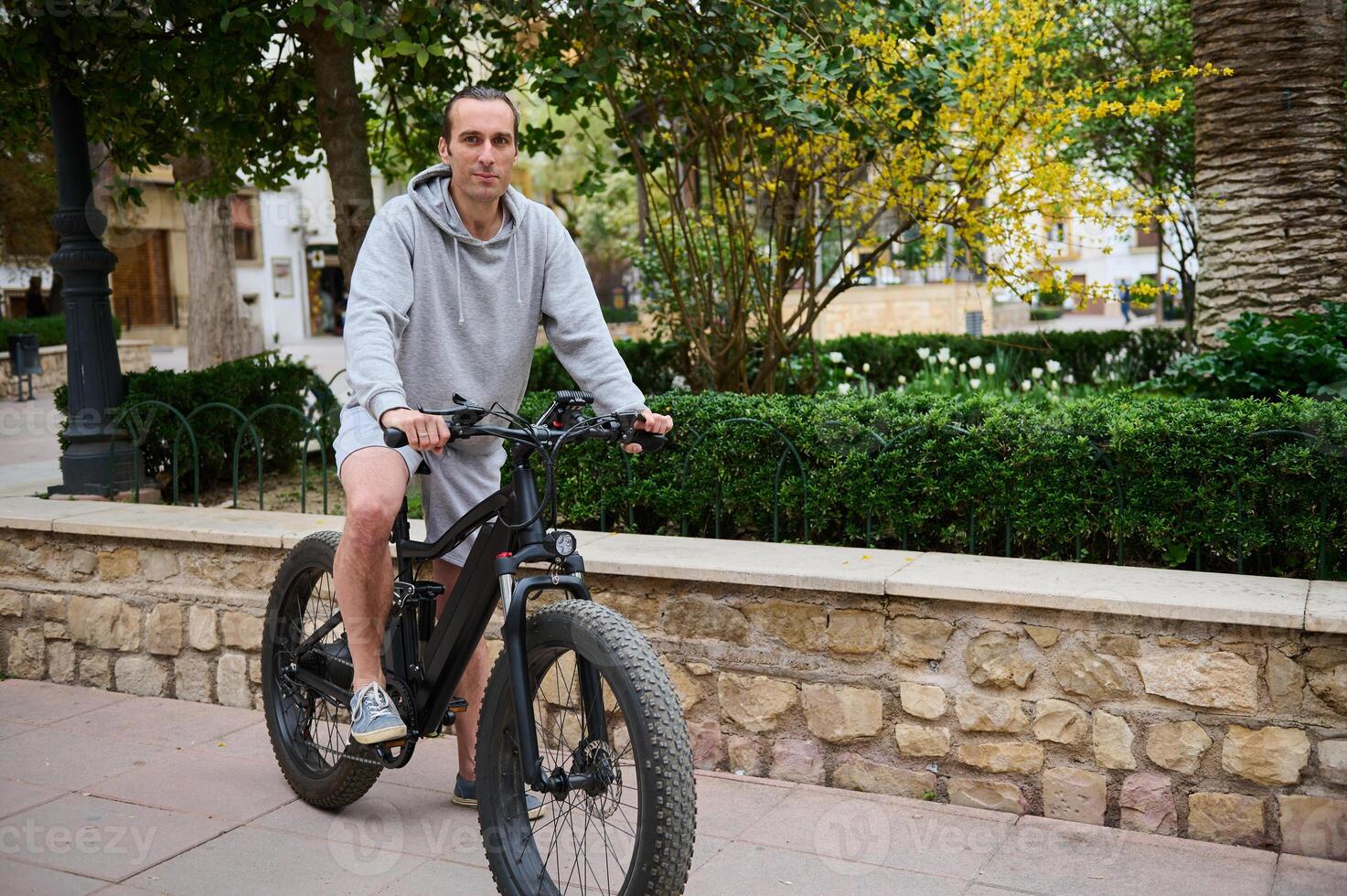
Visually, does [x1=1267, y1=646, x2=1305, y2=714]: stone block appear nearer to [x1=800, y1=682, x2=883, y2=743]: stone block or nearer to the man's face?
[x1=800, y1=682, x2=883, y2=743]: stone block

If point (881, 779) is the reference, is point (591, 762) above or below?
above

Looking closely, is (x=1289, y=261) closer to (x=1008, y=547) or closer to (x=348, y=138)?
(x=1008, y=547)

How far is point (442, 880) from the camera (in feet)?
10.9

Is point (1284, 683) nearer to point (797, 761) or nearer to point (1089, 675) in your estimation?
point (1089, 675)

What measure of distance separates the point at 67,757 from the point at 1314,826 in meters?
3.97

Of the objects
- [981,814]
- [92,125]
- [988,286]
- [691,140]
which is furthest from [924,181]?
[92,125]

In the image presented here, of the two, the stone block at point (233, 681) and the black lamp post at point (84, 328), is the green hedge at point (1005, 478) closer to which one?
the stone block at point (233, 681)

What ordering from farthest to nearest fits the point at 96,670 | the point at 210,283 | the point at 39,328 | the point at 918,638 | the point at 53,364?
the point at 39,328
the point at 53,364
the point at 210,283
the point at 96,670
the point at 918,638

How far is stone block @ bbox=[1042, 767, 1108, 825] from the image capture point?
358 centimetres

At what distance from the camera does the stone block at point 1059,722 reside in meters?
3.59

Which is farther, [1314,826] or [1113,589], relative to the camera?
[1113,589]

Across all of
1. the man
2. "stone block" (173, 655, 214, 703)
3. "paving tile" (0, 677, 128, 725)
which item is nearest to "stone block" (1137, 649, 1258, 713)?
the man

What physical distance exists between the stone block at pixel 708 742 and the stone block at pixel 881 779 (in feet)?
1.29

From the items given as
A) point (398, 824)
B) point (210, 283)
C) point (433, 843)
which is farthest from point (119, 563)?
point (210, 283)
